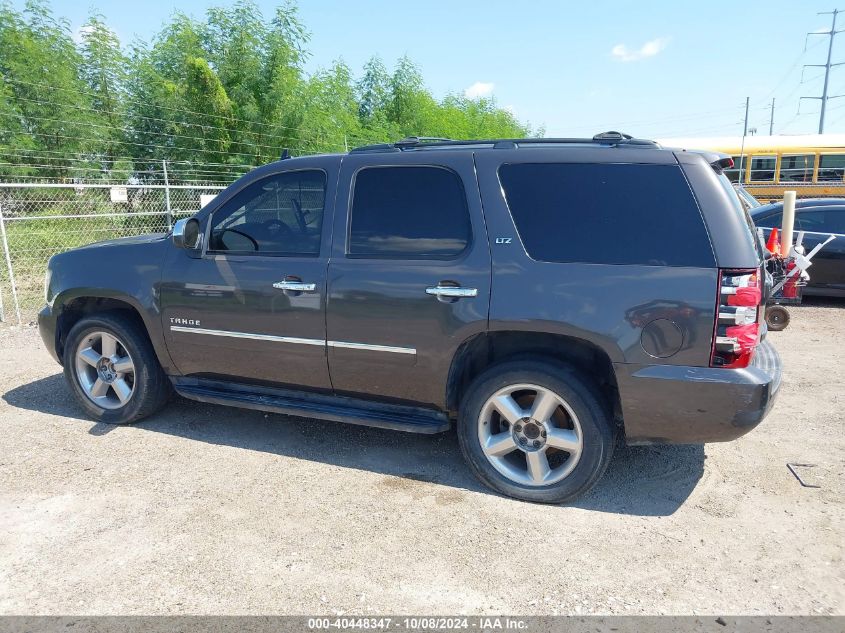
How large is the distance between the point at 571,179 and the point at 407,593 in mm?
2268

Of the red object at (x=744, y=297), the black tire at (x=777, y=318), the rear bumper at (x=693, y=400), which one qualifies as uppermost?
the red object at (x=744, y=297)

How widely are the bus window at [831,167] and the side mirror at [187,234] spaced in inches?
851

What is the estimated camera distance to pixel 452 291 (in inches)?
138

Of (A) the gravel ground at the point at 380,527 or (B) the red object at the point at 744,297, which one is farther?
(B) the red object at the point at 744,297

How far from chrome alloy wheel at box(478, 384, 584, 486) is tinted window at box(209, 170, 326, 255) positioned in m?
1.53

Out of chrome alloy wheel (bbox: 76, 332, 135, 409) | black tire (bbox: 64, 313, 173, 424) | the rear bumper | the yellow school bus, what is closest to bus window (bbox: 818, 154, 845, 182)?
the yellow school bus

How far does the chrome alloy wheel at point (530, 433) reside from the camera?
11.3 feet

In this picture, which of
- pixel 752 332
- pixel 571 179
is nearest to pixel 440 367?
pixel 571 179

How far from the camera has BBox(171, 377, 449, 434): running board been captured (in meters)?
3.79

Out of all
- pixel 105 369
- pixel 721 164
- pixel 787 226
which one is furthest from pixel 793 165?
pixel 105 369

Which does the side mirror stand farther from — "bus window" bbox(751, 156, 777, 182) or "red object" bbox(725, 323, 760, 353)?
"bus window" bbox(751, 156, 777, 182)

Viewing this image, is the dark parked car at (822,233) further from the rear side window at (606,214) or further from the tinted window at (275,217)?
the tinted window at (275,217)

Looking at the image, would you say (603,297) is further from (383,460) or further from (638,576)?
(383,460)

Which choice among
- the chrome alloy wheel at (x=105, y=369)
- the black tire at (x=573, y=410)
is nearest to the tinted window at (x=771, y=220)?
the black tire at (x=573, y=410)
